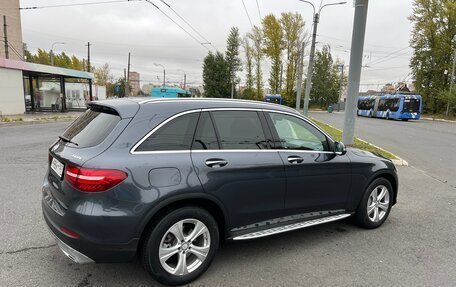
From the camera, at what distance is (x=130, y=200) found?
272 centimetres

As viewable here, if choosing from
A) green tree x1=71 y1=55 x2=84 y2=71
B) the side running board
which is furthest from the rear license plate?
green tree x1=71 y1=55 x2=84 y2=71

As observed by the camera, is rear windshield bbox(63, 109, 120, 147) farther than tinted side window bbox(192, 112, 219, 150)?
No

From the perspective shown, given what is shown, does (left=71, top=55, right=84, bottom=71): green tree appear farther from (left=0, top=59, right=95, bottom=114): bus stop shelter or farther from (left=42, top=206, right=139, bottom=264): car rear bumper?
(left=42, top=206, right=139, bottom=264): car rear bumper

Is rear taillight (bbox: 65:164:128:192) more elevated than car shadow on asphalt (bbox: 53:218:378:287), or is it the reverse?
rear taillight (bbox: 65:164:128:192)

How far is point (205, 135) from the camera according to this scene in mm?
3209

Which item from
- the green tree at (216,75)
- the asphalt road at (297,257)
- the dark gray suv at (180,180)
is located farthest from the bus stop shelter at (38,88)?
the green tree at (216,75)

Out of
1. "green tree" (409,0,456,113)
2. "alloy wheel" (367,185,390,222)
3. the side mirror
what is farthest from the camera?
"green tree" (409,0,456,113)

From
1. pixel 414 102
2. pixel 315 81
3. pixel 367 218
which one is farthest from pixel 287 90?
pixel 367 218

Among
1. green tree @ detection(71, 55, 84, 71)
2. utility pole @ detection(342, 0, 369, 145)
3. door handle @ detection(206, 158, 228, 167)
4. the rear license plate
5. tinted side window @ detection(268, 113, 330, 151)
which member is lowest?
the rear license plate

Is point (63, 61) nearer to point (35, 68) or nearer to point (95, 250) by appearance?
point (35, 68)

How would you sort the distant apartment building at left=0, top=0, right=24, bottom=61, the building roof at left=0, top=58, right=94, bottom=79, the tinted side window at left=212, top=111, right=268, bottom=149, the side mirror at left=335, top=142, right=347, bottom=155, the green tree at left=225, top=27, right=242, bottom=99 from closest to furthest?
1. the tinted side window at left=212, top=111, right=268, bottom=149
2. the side mirror at left=335, top=142, right=347, bottom=155
3. the building roof at left=0, top=58, right=94, bottom=79
4. the distant apartment building at left=0, top=0, right=24, bottom=61
5. the green tree at left=225, top=27, right=242, bottom=99

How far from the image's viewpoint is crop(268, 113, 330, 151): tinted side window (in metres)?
3.76

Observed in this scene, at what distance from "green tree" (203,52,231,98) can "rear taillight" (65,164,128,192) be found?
62341 mm

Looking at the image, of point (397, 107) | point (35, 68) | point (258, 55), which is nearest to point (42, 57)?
point (258, 55)
